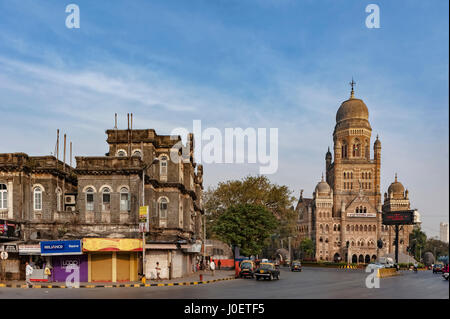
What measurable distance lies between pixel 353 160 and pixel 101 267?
110502 millimetres

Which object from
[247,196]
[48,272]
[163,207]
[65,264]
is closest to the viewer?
[48,272]

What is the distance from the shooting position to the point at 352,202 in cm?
12838

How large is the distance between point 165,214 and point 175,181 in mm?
3029

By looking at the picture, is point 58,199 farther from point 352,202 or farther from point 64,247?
point 352,202

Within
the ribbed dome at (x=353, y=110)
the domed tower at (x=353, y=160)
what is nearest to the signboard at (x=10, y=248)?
the domed tower at (x=353, y=160)

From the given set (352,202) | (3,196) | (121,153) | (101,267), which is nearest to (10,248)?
(3,196)

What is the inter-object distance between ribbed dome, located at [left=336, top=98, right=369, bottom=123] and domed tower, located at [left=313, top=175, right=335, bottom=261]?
21752 millimetres

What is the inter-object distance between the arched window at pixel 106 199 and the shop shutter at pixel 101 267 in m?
3.87

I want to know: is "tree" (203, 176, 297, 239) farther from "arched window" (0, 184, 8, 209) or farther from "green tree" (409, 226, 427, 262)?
"green tree" (409, 226, 427, 262)

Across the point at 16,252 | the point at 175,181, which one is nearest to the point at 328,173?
the point at 175,181

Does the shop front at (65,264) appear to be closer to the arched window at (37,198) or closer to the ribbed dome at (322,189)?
the arched window at (37,198)

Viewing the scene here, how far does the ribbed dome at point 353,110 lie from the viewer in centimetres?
13888
